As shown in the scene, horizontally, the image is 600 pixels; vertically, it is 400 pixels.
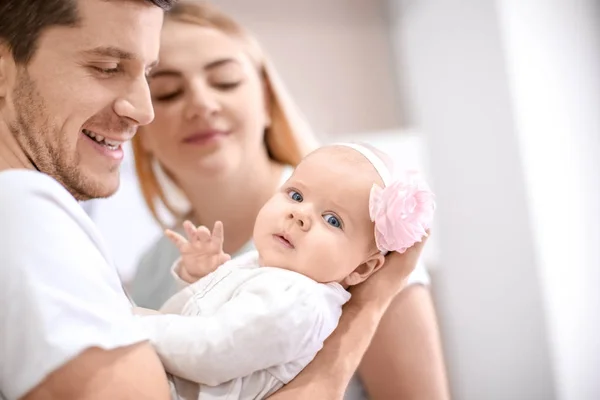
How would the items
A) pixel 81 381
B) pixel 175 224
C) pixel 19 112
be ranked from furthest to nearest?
pixel 175 224 → pixel 19 112 → pixel 81 381

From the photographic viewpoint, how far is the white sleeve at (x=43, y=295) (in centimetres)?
67

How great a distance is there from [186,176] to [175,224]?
0.17 m

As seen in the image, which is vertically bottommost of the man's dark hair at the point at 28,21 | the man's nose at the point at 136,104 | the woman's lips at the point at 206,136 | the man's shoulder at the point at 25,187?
the woman's lips at the point at 206,136

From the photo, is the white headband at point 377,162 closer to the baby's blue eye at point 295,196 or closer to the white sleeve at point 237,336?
the baby's blue eye at point 295,196

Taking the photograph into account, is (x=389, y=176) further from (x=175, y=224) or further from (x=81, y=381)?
(x=175, y=224)

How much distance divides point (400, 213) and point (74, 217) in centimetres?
45

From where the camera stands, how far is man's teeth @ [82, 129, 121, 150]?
3.16 ft

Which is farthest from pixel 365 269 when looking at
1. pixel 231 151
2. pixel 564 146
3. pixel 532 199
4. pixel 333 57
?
pixel 333 57

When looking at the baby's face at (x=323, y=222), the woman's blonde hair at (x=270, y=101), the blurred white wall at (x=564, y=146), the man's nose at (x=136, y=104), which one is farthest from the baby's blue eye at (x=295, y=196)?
the blurred white wall at (x=564, y=146)

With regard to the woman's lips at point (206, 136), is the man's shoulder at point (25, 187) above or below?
above

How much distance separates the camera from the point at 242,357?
2.53ft

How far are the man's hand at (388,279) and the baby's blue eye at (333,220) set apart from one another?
129mm

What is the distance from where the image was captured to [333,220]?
916mm

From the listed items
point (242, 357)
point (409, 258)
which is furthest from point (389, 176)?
point (242, 357)
